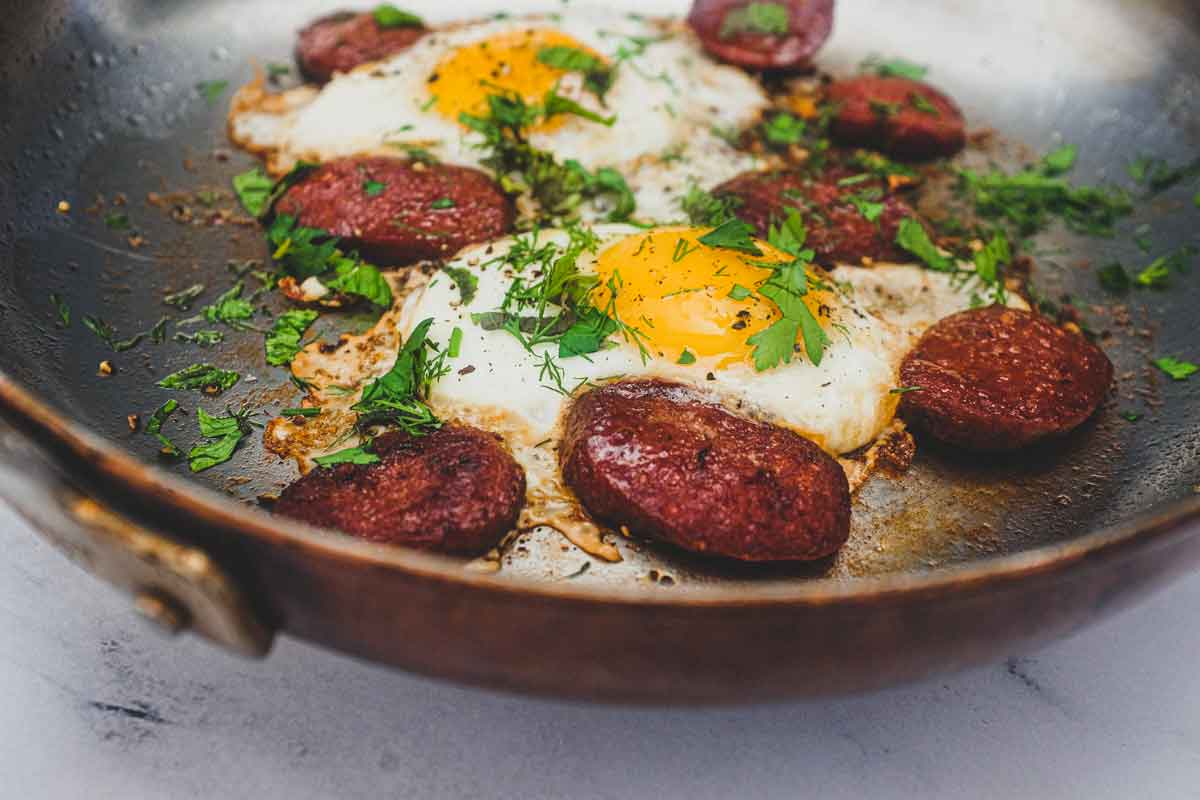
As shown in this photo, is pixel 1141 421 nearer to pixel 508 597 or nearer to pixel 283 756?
pixel 508 597

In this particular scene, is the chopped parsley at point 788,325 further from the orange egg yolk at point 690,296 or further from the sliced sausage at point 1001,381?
the sliced sausage at point 1001,381

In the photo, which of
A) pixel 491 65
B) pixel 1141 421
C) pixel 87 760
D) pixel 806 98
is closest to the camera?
pixel 87 760

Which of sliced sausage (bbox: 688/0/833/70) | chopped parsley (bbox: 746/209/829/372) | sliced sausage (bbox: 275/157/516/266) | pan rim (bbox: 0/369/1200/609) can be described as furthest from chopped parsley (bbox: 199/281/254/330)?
sliced sausage (bbox: 688/0/833/70)

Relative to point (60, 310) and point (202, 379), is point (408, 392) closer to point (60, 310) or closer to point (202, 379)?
point (202, 379)

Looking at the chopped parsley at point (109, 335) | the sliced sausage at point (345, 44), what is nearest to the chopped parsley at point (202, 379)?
the chopped parsley at point (109, 335)

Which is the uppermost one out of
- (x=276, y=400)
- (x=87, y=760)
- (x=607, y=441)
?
(x=607, y=441)

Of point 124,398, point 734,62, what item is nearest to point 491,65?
point 734,62
